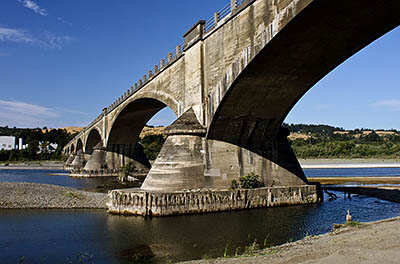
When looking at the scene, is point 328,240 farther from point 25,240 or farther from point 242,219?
point 25,240

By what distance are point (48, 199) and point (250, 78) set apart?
54.7ft

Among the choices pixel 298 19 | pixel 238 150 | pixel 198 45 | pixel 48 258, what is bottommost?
pixel 48 258

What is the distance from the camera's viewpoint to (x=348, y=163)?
8944cm

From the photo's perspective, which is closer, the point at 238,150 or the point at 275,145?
the point at 238,150

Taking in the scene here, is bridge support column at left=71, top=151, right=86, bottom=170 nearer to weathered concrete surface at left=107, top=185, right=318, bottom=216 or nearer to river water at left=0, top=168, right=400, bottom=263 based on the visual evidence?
river water at left=0, top=168, right=400, bottom=263

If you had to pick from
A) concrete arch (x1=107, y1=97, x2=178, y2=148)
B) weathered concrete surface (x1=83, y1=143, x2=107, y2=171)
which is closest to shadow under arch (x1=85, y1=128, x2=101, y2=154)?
weathered concrete surface (x1=83, y1=143, x2=107, y2=171)

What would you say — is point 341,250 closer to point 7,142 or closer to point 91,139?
point 91,139

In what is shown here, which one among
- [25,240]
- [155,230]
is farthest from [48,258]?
[155,230]

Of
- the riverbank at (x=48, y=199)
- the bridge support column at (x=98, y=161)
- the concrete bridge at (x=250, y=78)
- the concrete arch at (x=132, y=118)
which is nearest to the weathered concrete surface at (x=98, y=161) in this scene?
the bridge support column at (x=98, y=161)

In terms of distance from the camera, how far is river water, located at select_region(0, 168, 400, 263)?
13.1 metres

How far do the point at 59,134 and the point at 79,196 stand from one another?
451ft

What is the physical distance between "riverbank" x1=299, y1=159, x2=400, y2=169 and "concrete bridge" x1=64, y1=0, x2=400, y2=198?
6499 centimetres

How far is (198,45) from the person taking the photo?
24938mm

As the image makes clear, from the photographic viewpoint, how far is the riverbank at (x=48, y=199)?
2314 cm
